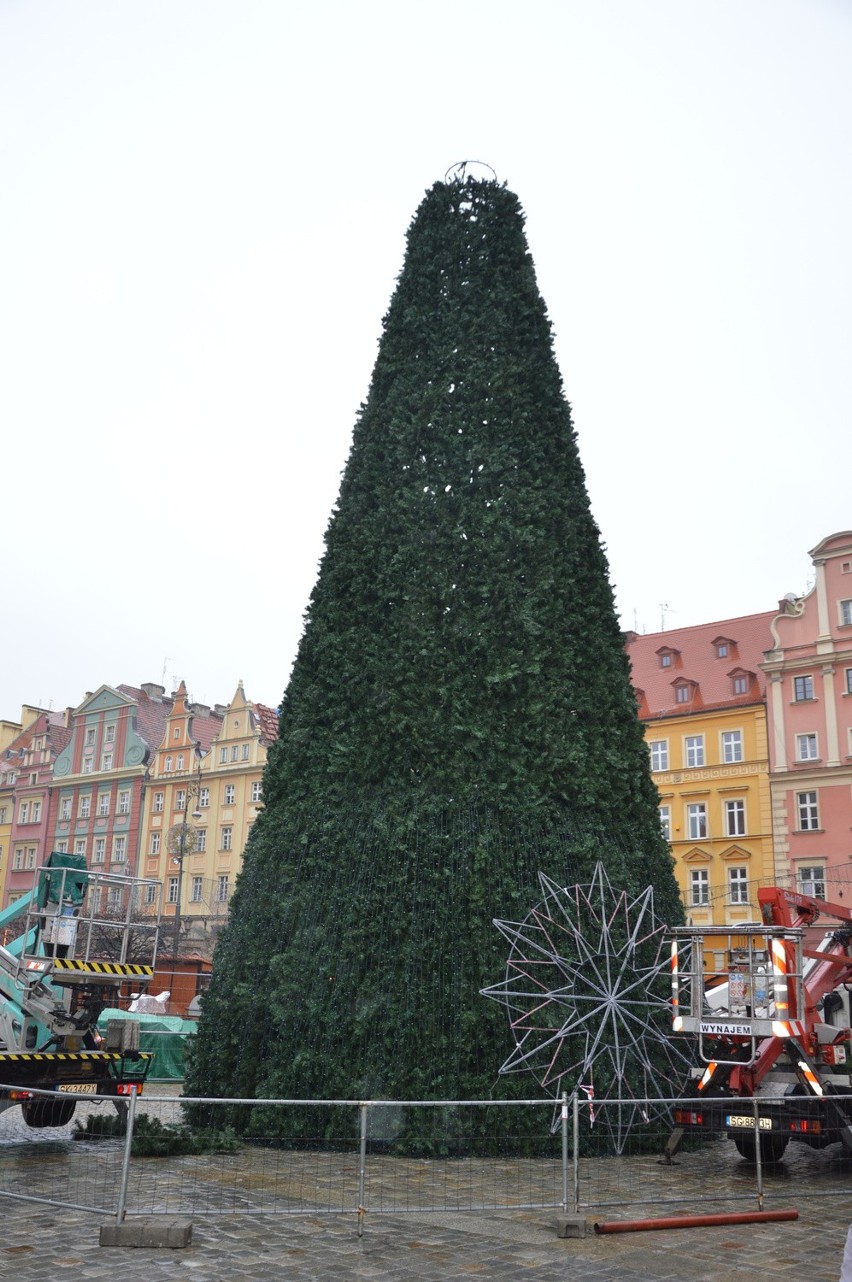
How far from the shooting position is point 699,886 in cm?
4322

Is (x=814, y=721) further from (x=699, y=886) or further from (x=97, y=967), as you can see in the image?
(x=97, y=967)

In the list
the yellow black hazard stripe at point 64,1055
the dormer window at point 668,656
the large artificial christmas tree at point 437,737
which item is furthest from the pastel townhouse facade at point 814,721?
the yellow black hazard stripe at point 64,1055

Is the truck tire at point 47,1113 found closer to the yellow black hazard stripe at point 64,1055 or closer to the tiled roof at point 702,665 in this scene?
the yellow black hazard stripe at point 64,1055

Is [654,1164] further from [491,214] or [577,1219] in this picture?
[491,214]

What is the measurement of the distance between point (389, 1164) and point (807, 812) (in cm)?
3216

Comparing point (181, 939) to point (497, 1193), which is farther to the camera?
point (181, 939)

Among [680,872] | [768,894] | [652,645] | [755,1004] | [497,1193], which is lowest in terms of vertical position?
[497,1193]

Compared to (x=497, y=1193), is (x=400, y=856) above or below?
above

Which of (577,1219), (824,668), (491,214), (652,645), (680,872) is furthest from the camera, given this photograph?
(652,645)

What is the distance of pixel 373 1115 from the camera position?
1171 centimetres

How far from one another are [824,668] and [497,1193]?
109ft

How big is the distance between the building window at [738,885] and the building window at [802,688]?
259 inches

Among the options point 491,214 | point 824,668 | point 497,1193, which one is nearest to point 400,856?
point 497,1193

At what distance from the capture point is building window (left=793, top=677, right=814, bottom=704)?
40.6 m
